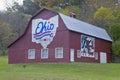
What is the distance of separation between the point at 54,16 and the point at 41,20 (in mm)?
2182

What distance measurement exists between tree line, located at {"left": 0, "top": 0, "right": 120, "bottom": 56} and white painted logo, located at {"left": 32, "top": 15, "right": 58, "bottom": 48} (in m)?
11.4

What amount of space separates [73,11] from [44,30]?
93.3 ft

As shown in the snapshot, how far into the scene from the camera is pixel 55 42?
44.8 meters

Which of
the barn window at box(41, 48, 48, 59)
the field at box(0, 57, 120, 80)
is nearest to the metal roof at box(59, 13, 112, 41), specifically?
the barn window at box(41, 48, 48, 59)

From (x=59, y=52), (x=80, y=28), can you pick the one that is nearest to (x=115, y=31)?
(x=80, y=28)

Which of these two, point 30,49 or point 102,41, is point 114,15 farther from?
point 30,49

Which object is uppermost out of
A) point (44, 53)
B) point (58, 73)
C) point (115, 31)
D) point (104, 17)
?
point (104, 17)

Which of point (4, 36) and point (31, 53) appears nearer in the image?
point (31, 53)

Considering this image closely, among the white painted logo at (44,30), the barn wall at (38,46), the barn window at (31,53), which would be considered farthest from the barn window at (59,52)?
the barn window at (31,53)

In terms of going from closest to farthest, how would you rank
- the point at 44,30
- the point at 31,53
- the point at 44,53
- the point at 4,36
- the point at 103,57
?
the point at 44,53 < the point at 44,30 < the point at 31,53 < the point at 103,57 < the point at 4,36

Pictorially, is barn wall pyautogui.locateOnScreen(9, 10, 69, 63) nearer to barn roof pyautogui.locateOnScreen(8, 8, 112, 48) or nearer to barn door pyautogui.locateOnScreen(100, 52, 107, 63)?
barn roof pyautogui.locateOnScreen(8, 8, 112, 48)

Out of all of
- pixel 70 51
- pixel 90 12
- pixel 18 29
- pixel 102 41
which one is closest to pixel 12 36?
pixel 18 29

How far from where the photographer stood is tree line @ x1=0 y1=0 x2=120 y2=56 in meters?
64.1

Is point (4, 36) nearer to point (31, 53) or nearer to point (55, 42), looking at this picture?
point (31, 53)
